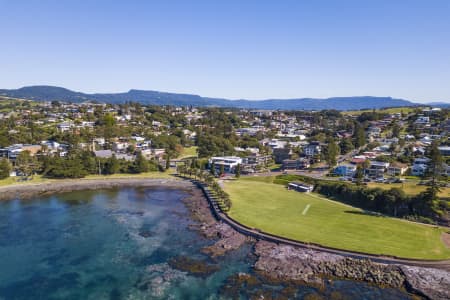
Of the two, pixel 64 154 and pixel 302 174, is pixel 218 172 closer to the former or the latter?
pixel 302 174

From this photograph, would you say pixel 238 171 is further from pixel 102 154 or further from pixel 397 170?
pixel 102 154

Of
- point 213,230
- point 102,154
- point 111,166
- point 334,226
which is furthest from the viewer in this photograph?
point 102,154

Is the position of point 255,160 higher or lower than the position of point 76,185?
higher

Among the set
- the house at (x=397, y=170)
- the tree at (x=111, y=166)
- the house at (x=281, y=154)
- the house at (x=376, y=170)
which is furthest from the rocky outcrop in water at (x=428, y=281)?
the tree at (x=111, y=166)

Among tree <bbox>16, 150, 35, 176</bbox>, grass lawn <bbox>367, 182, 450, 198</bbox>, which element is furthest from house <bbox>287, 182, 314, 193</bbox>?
tree <bbox>16, 150, 35, 176</bbox>

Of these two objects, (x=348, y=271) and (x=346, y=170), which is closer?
(x=348, y=271)

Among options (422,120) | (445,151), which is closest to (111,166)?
(445,151)
